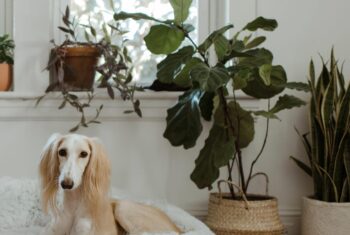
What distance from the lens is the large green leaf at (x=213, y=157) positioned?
1997 millimetres

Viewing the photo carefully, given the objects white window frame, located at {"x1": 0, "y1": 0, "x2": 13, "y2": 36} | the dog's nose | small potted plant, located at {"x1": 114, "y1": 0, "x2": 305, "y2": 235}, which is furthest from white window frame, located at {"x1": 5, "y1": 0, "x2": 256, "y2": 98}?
the dog's nose

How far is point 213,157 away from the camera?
2037 mm

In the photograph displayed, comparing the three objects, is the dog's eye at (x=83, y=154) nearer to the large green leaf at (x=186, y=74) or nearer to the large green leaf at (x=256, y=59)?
the large green leaf at (x=186, y=74)

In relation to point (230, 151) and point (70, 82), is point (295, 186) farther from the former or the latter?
point (70, 82)

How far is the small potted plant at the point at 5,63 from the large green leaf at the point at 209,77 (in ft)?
3.54

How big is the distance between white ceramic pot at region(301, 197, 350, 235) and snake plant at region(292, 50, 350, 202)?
69mm

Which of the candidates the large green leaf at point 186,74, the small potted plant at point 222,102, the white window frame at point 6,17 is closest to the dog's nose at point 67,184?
the small potted plant at point 222,102

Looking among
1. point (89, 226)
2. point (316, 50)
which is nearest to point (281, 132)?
point (316, 50)

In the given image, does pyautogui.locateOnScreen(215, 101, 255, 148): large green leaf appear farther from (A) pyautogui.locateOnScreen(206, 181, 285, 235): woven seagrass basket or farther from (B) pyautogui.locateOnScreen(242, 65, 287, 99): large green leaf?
(A) pyautogui.locateOnScreen(206, 181, 285, 235): woven seagrass basket

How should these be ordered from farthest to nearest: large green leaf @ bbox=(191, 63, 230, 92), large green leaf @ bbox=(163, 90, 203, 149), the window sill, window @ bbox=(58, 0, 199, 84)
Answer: window @ bbox=(58, 0, 199, 84) → the window sill → large green leaf @ bbox=(163, 90, 203, 149) → large green leaf @ bbox=(191, 63, 230, 92)

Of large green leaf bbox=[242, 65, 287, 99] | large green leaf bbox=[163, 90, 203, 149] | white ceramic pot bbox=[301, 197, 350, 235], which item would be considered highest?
large green leaf bbox=[242, 65, 287, 99]

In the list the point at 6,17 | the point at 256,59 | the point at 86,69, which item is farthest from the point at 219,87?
the point at 6,17

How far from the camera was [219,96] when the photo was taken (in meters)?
2.10

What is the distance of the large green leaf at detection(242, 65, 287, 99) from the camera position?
2127 millimetres
